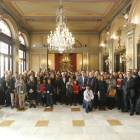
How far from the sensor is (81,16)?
10.3 metres

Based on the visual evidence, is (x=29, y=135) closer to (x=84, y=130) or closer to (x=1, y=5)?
(x=84, y=130)

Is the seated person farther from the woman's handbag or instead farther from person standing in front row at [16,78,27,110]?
person standing in front row at [16,78,27,110]

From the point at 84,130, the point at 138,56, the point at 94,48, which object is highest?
the point at 94,48

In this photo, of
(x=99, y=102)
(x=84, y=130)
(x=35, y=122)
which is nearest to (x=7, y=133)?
(x=35, y=122)

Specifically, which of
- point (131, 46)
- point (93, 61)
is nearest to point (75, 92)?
point (131, 46)

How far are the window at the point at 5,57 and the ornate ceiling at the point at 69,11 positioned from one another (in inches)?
96.5

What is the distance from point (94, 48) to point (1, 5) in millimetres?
9296

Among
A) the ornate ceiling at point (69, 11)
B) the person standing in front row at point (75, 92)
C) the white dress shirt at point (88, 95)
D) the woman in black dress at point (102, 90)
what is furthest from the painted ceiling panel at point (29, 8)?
the white dress shirt at point (88, 95)

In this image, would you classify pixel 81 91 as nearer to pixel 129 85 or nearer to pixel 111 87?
pixel 111 87

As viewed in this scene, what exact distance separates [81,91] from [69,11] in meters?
6.12

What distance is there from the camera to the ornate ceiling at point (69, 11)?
8.16m

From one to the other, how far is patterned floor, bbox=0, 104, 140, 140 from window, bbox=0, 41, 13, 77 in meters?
4.28

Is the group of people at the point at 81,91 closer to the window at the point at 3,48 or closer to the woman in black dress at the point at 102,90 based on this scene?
the woman in black dress at the point at 102,90

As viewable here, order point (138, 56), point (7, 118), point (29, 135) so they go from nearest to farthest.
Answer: point (29, 135) < point (7, 118) < point (138, 56)
